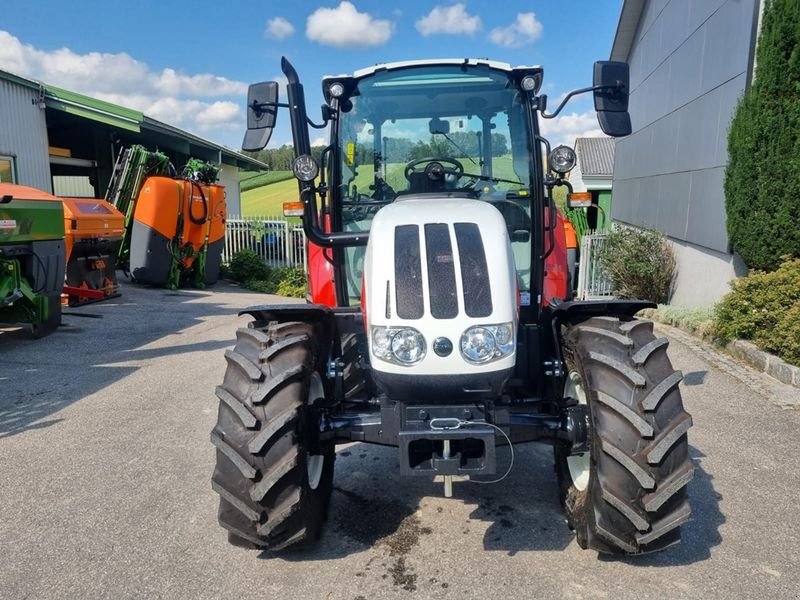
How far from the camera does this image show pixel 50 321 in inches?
312

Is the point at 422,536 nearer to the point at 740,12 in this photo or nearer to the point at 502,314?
the point at 502,314

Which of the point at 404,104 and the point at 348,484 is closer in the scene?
the point at 348,484

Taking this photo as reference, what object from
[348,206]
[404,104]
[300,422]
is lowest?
[300,422]

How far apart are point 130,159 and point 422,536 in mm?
10552

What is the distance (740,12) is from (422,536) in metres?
8.29

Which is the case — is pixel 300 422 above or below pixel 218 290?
above

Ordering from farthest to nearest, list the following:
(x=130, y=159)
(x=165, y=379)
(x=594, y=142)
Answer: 1. (x=594, y=142)
2. (x=130, y=159)
3. (x=165, y=379)

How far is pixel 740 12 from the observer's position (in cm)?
824

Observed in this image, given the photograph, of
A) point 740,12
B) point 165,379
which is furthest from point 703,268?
point 165,379

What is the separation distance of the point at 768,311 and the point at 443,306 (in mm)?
5070

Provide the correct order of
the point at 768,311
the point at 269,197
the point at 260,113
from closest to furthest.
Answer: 1. the point at 260,113
2. the point at 768,311
3. the point at 269,197

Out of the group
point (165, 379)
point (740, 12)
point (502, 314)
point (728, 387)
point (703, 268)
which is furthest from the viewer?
point (703, 268)

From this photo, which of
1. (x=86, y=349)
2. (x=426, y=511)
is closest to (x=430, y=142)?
(x=426, y=511)

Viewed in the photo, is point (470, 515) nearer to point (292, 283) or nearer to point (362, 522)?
point (362, 522)
